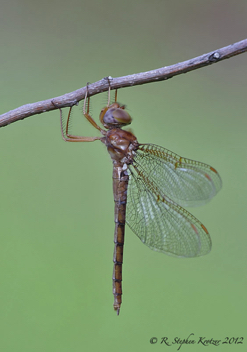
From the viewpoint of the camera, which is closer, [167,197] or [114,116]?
[114,116]

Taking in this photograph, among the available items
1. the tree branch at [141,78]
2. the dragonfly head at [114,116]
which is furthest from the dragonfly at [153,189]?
the tree branch at [141,78]

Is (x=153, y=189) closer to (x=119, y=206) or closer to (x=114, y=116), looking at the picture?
(x=119, y=206)

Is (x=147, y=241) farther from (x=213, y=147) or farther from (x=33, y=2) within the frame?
(x=33, y=2)

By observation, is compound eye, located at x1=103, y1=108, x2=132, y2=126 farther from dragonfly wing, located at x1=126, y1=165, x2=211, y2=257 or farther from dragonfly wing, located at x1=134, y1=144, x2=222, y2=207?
dragonfly wing, located at x1=126, y1=165, x2=211, y2=257

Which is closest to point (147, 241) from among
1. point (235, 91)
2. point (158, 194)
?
point (158, 194)

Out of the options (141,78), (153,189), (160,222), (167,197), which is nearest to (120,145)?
(153,189)

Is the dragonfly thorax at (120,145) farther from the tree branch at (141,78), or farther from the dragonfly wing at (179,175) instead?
the tree branch at (141,78)
